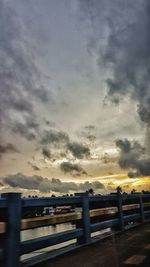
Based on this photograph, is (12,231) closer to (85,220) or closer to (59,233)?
(59,233)

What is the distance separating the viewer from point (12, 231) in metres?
4.80

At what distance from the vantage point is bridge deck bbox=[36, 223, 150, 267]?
529 centimetres

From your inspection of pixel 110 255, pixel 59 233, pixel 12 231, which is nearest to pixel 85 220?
pixel 59 233

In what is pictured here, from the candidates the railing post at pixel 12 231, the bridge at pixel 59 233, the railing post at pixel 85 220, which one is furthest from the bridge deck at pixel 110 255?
the railing post at pixel 12 231

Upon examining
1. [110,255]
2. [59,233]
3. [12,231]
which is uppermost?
[12,231]

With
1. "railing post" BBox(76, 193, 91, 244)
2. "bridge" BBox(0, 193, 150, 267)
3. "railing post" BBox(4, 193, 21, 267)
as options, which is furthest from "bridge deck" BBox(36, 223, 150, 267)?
"railing post" BBox(4, 193, 21, 267)

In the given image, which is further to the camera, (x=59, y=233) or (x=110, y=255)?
(x=59, y=233)

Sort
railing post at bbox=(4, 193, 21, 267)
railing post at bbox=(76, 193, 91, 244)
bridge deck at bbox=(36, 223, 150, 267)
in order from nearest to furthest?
railing post at bbox=(4, 193, 21, 267)
bridge deck at bbox=(36, 223, 150, 267)
railing post at bbox=(76, 193, 91, 244)

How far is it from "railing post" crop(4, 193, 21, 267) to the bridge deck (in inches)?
28.6

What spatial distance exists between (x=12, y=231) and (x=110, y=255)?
2.21 meters

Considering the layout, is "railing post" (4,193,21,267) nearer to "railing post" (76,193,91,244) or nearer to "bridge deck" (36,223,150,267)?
"bridge deck" (36,223,150,267)

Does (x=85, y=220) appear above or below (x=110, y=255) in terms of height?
above

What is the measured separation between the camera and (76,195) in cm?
766

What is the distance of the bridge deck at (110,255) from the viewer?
5.29m
